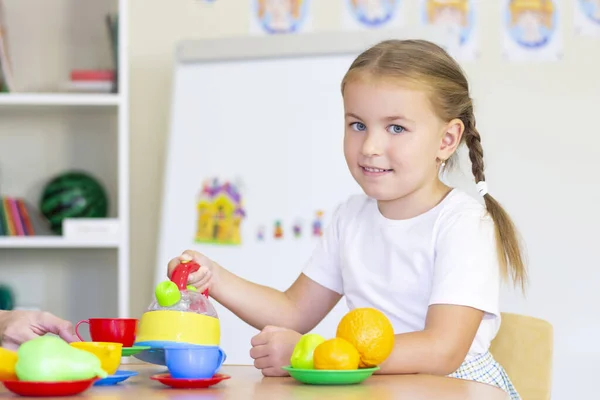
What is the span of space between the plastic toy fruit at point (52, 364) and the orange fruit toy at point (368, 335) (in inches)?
11.8

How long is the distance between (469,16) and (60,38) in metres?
1.36

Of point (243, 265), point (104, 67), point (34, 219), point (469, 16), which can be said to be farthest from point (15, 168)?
point (469, 16)

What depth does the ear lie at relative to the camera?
1464mm

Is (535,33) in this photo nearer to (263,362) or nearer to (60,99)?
(60,99)

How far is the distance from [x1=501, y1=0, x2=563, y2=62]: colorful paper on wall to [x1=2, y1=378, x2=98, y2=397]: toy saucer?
7.43ft

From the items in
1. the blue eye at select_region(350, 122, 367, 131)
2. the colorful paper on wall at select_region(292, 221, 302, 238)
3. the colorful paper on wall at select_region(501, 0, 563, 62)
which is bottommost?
the colorful paper on wall at select_region(292, 221, 302, 238)

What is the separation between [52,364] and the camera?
87 cm

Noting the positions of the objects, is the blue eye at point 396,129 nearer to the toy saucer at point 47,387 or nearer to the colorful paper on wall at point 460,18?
the toy saucer at point 47,387

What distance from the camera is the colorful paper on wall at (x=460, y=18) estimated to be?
2.87 m

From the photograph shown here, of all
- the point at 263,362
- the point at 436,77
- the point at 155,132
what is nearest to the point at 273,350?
the point at 263,362

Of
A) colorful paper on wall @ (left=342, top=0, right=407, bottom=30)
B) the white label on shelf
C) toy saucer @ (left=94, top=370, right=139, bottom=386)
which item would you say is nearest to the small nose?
toy saucer @ (left=94, top=370, right=139, bottom=386)

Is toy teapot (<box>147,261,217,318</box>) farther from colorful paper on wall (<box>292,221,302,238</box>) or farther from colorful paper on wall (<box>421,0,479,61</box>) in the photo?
colorful paper on wall (<box>421,0,479,61</box>)

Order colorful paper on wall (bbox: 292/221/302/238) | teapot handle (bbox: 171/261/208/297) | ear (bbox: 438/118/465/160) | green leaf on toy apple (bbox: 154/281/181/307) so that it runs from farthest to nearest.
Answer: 1. colorful paper on wall (bbox: 292/221/302/238)
2. ear (bbox: 438/118/465/160)
3. teapot handle (bbox: 171/261/208/297)
4. green leaf on toy apple (bbox: 154/281/181/307)

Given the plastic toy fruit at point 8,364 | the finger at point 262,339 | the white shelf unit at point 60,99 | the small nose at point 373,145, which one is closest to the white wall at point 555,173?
the white shelf unit at point 60,99
